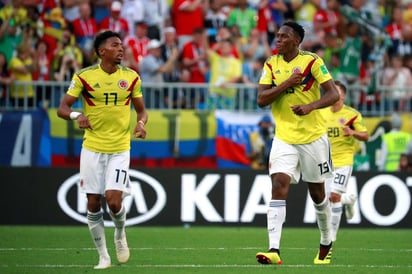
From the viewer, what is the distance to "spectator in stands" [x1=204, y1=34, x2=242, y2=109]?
22.1 m

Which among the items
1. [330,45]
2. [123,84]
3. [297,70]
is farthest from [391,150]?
[123,84]

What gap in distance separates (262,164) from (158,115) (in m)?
2.36

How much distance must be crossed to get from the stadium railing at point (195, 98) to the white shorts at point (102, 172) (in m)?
9.11

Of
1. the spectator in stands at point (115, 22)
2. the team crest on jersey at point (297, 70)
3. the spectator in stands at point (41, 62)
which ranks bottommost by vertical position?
the spectator in stands at point (41, 62)

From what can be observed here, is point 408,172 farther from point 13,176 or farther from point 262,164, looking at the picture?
point 13,176

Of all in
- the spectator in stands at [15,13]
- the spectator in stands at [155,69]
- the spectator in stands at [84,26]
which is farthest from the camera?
the spectator in stands at [84,26]

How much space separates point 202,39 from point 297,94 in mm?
10308

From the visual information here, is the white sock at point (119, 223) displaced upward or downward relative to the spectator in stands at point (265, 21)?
downward

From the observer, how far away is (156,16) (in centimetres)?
2305

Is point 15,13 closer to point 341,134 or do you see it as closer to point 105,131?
point 341,134

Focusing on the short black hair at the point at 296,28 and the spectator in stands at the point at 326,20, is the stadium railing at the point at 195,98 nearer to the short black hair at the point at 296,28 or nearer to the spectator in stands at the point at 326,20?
the spectator in stands at the point at 326,20

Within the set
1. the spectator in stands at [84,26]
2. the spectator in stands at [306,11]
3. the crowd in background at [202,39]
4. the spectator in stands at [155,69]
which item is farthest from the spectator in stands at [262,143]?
the spectator in stands at [84,26]

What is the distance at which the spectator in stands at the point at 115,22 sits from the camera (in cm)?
2233

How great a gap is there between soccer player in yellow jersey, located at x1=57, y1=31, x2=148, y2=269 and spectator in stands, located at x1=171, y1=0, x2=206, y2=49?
10.6 metres
